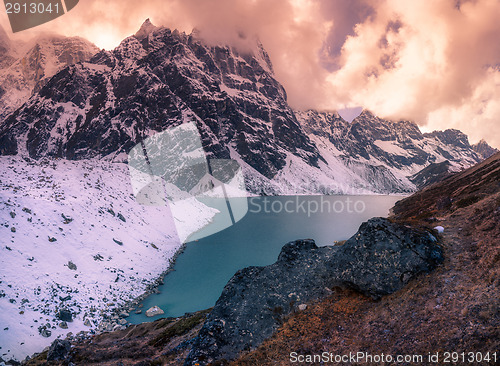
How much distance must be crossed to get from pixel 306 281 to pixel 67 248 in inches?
1068

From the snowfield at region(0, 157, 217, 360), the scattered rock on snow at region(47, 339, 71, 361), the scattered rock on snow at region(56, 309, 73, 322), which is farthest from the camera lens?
the scattered rock on snow at region(56, 309, 73, 322)

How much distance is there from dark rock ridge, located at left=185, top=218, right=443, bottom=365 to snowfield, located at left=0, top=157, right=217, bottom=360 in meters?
14.8

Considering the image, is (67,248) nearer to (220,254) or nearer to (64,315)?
(64,315)

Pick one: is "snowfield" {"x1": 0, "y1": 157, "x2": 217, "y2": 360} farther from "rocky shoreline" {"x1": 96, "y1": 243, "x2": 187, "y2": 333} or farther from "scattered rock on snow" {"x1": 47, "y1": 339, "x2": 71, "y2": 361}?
"scattered rock on snow" {"x1": 47, "y1": 339, "x2": 71, "y2": 361}

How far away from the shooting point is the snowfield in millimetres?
19281

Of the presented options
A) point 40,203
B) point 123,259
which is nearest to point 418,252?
point 123,259

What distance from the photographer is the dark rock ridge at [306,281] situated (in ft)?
39.6

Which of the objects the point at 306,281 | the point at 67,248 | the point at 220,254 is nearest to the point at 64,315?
the point at 67,248

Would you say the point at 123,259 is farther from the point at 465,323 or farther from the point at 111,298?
the point at 465,323

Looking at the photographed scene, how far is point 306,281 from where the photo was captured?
15.2 meters

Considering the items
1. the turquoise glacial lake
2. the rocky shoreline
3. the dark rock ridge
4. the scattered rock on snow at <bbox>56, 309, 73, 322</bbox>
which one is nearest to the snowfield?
the scattered rock on snow at <bbox>56, 309, 73, 322</bbox>

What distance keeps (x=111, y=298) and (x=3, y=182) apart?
2074 cm

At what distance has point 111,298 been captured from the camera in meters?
26.0

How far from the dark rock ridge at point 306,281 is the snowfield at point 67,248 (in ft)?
48.6
